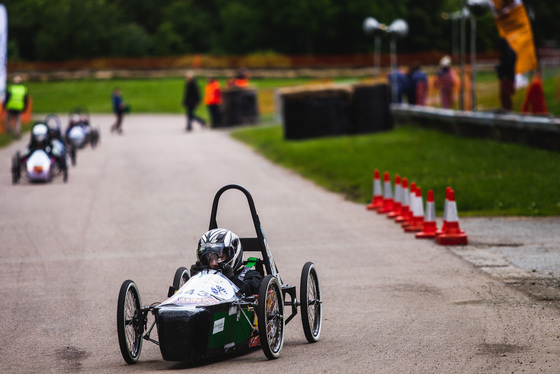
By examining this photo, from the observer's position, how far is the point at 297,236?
568 inches

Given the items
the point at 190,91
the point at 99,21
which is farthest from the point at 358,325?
the point at 99,21

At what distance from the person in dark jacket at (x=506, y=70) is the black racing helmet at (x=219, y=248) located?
16134mm

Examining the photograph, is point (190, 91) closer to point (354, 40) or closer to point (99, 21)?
point (354, 40)

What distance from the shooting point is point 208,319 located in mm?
7168

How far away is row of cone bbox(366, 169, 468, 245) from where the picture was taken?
43.0 ft

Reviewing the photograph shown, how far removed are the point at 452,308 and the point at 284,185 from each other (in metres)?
11.4

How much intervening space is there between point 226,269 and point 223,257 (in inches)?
4.1

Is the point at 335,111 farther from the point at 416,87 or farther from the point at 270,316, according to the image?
the point at 270,316

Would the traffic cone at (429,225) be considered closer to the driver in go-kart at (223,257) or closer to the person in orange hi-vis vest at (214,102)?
the driver in go-kart at (223,257)

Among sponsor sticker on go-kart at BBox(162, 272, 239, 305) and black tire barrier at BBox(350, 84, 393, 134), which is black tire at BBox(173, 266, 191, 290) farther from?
black tire barrier at BBox(350, 84, 393, 134)

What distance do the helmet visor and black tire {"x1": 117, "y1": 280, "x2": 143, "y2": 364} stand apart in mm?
616

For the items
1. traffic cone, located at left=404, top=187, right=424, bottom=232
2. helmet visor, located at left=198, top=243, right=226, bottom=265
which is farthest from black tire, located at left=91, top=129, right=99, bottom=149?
helmet visor, located at left=198, top=243, right=226, bottom=265

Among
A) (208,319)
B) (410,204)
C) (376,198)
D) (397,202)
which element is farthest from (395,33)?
(208,319)

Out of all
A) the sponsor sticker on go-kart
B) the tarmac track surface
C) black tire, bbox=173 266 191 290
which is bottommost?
the tarmac track surface
